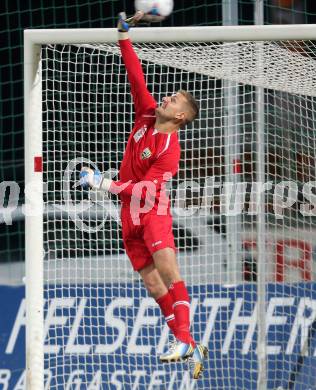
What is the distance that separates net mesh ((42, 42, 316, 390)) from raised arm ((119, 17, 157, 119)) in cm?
94

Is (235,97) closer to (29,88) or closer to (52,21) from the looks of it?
(29,88)

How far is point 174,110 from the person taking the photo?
6.25m

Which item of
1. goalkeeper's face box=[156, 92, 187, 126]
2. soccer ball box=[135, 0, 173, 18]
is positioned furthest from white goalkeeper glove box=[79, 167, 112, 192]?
soccer ball box=[135, 0, 173, 18]

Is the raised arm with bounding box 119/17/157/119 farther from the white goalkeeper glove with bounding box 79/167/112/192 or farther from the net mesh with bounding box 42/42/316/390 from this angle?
the net mesh with bounding box 42/42/316/390

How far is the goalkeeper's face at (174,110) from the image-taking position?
6.25 meters

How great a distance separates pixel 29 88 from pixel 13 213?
2.35 metres

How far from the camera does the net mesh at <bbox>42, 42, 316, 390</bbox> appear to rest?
739 cm

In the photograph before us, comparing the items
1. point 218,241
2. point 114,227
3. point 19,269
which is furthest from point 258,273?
point 19,269

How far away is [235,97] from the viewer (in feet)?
24.2

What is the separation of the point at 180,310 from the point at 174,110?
1180 mm

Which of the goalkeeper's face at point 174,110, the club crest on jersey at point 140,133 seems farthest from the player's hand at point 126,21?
the club crest on jersey at point 140,133

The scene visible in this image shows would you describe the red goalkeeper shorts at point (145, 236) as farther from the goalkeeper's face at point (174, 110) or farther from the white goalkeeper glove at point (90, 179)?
the goalkeeper's face at point (174, 110)

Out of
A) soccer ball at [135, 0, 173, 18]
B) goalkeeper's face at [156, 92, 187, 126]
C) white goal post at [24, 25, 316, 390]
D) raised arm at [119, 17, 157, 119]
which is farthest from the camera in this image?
white goal post at [24, 25, 316, 390]

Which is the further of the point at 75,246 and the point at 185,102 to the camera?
the point at 75,246
